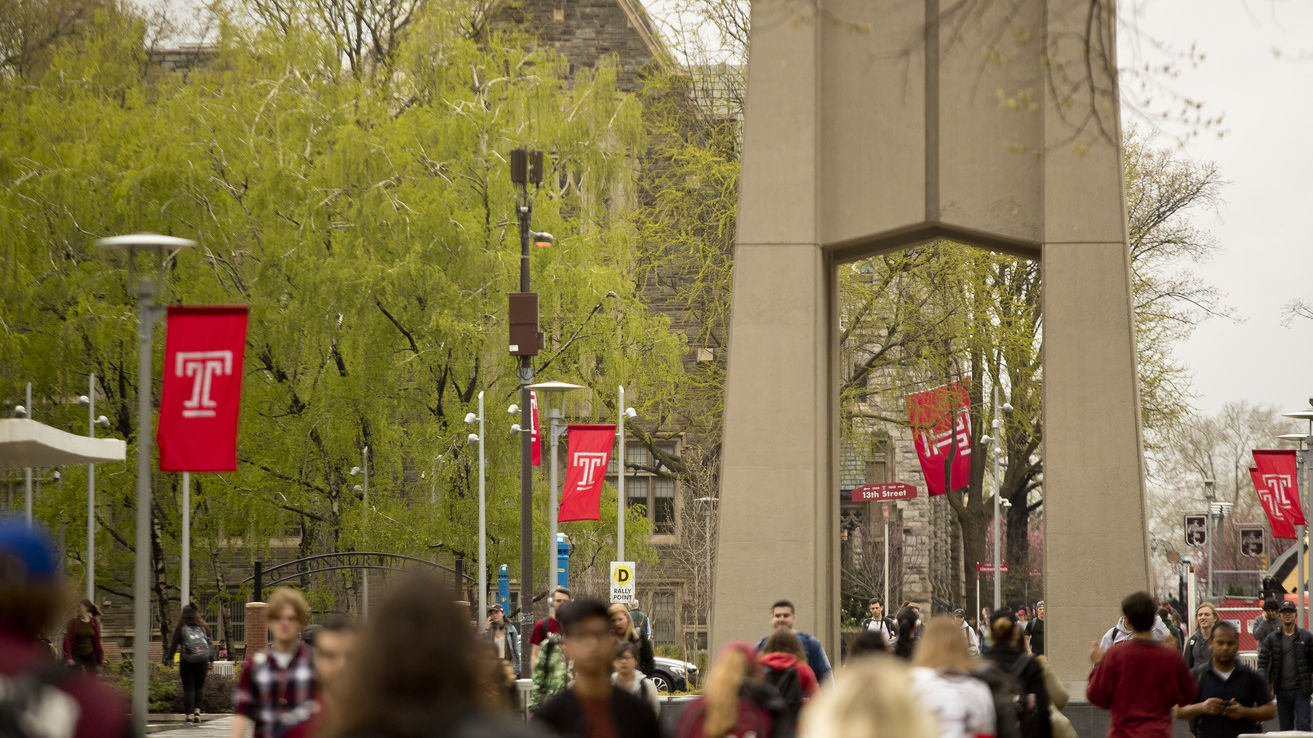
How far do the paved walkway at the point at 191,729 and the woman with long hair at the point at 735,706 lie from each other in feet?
58.4

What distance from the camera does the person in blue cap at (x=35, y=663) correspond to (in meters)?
3.86

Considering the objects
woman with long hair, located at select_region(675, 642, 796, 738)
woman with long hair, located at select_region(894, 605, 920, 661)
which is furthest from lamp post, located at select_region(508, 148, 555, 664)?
woman with long hair, located at select_region(675, 642, 796, 738)

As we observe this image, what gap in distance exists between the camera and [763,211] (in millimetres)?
17594

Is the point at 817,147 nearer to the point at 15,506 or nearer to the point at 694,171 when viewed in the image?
the point at 694,171

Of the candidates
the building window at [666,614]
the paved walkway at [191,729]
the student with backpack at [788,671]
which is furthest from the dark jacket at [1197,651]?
the building window at [666,614]

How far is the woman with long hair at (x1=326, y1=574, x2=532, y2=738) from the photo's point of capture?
3172mm

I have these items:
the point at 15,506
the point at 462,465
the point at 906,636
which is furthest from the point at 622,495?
the point at 906,636

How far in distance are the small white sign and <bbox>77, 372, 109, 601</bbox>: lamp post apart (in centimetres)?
1259

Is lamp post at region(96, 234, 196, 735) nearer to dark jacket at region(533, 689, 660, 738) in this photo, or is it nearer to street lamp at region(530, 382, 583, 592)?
dark jacket at region(533, 689, 660, 738)

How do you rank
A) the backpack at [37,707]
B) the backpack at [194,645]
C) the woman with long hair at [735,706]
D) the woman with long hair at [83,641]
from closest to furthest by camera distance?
1. the backpack at [37,707]
2. the woman with long hair at [735,706]
3. the woman with long hair at [83,641]
4. the backpack at [194,645]

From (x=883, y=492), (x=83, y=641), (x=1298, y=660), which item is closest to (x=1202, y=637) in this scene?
(x=1298, y=660)

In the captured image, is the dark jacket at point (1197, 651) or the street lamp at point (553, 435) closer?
A: the dark jacket at point (1197, 651)

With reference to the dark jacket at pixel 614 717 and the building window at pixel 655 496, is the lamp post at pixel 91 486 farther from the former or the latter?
the dark jacket at pixel 614 717

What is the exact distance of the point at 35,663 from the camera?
3961 mm
